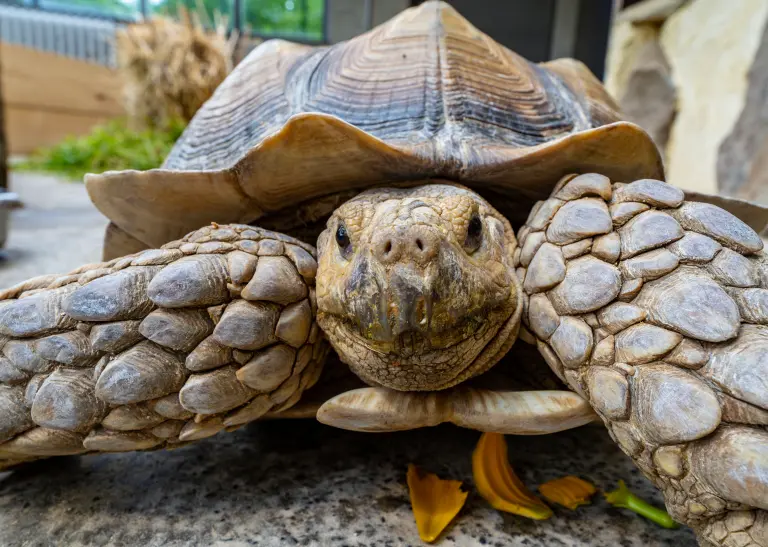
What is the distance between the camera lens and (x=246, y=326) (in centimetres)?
114

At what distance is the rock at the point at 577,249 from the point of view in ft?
A: 3.82

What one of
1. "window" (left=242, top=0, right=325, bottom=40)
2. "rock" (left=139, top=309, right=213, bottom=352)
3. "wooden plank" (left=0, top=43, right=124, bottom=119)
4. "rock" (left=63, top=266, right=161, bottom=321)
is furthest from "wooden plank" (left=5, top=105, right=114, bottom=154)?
"rock" (left=139, top=309, right=213, bottom=352)

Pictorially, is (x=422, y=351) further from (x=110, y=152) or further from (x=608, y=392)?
(x=110, y=152)

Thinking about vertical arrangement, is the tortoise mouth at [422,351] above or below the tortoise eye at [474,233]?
below

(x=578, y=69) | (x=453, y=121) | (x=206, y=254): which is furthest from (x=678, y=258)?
(x=578, y=69)

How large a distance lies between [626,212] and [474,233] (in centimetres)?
33

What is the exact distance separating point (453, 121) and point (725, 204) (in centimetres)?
89

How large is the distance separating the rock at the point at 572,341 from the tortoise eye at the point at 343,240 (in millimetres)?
482

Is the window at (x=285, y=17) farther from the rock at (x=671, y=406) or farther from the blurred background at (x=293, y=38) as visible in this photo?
the rock at (x=671, y=406)

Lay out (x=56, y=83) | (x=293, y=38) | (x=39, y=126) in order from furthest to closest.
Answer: (x=39, y=126)
(x=56, y=83)
(x=293, y=38)

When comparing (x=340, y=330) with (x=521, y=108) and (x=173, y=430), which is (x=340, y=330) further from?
(x=521, y=108)

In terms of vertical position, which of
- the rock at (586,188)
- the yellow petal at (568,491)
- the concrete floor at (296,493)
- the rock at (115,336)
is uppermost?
the rock at (586,188)

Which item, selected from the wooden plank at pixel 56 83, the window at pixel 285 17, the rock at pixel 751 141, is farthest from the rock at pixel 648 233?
the wooden plank at pixel 56 83

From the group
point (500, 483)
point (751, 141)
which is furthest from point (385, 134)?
point (751, 141)
